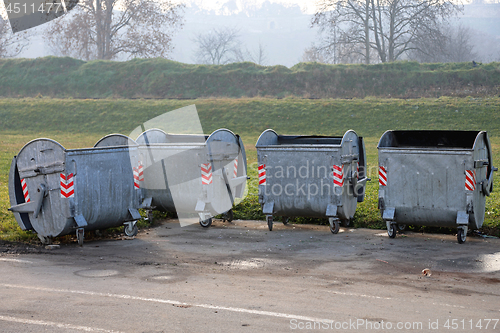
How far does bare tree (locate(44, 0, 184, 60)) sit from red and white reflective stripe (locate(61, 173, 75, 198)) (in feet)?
139

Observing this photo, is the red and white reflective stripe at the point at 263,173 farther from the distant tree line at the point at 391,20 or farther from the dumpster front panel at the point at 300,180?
the distant tree line at the point at 391,20

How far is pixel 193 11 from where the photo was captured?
566ft

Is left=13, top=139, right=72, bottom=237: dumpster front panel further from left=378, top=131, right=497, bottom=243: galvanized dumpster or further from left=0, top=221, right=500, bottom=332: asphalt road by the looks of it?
left=378, top=131, right=497, bottom=243: galvanized dumpster

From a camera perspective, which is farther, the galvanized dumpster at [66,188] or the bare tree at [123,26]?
the bare tree at [123,26]

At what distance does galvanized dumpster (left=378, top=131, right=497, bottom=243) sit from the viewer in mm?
7968

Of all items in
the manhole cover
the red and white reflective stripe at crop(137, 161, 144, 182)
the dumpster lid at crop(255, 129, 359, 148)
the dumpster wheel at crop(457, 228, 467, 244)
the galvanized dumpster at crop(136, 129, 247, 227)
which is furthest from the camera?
the dumpster lid at crop(255, 129, 359, 148)

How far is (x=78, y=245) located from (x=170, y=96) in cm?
3142

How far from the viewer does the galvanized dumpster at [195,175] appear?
31.4 feet

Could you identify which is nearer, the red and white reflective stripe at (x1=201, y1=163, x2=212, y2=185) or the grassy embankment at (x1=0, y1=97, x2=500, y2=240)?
the red and white reflective stripe at (x1=201, y1=163, x2=212, y2=185)

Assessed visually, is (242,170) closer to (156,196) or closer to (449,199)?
(156,196)

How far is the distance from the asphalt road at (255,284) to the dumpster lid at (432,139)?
6.11ft

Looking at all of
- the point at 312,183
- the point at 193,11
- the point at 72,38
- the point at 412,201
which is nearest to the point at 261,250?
the point at 312,183

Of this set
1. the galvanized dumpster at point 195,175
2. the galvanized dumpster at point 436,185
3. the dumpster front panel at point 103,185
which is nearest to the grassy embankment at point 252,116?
the galvanized dumpster at point 195,175

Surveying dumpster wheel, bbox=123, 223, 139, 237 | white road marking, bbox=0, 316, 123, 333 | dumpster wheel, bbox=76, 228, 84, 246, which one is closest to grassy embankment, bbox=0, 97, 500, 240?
dumpster wheel, bbox=123, 223, 139, 237
